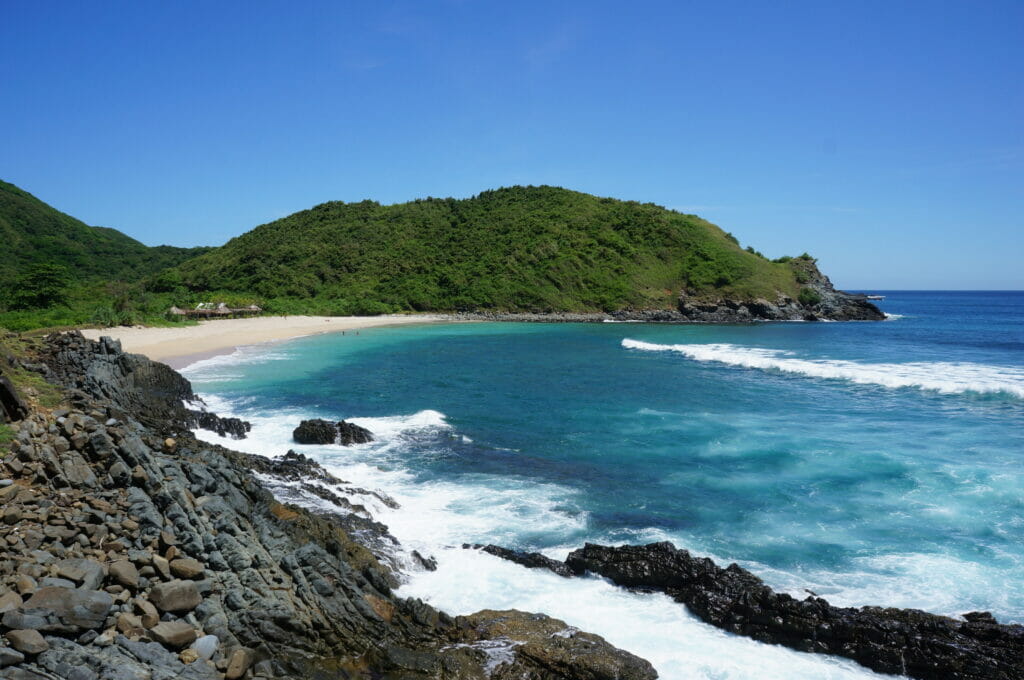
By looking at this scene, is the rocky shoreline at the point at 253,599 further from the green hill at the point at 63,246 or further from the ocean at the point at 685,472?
the green hill at the point at 63,246

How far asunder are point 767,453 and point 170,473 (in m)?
15.5

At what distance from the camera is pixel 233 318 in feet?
201

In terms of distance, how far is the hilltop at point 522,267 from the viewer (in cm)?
8144

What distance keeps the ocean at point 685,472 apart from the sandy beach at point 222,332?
12.0ft

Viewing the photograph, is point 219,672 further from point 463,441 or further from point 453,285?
point 453,285

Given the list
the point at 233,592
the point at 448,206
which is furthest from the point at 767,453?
the point at 448,206

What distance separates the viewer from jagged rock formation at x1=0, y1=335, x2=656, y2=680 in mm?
5410

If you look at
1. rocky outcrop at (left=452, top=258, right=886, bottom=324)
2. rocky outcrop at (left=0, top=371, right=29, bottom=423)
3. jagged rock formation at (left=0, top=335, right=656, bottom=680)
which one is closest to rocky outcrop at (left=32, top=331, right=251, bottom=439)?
rocky outcrop at (left=0, top=371, right=29, bottom=423)

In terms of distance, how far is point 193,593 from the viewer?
244 inches

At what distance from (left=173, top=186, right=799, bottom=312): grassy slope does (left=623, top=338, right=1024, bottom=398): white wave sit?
40830 mm

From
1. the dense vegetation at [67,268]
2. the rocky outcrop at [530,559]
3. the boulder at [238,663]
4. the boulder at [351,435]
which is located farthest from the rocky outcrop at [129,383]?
the dense vegetation at [67,268]

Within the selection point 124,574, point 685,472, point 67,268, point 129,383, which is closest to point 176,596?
point 124,574

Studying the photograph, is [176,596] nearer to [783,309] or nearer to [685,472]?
[685,472]

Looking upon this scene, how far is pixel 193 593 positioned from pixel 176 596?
0.17 metres
